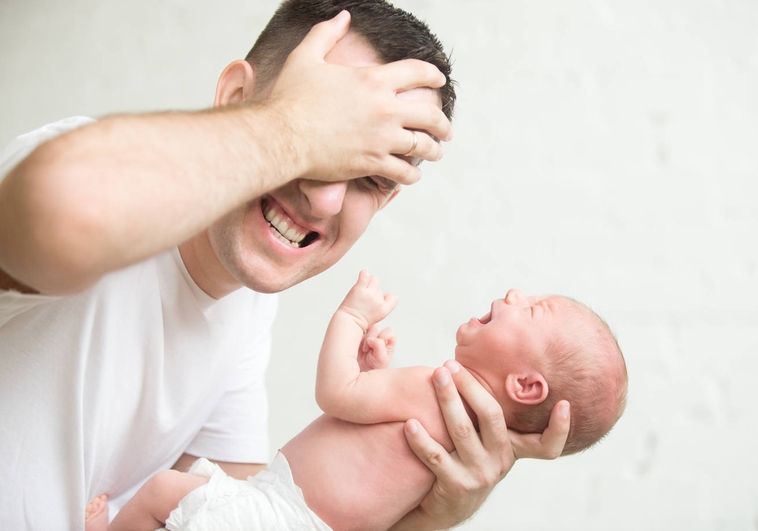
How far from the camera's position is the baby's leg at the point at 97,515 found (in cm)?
136

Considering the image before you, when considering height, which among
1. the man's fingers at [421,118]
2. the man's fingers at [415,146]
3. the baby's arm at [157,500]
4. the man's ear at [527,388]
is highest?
the man's fingers at [421,118]

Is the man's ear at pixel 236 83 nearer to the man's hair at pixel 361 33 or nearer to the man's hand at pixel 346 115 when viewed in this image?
the man's hair at pixel 361 33

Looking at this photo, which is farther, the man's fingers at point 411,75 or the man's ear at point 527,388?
the man's ear at point 527,388

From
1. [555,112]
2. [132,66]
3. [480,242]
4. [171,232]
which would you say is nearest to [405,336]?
[480,242]

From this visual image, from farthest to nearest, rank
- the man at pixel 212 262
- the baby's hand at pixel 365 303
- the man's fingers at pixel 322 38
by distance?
the baby's hand at pixel 365 303 < the man's fingers at pixel 322 38 < the man at pixel 212 262

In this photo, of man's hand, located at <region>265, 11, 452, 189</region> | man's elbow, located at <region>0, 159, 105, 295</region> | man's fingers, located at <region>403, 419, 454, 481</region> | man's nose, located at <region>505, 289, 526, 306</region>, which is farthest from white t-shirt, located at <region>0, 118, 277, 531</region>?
man's nose, located at <region>505, 289, 526, 306</region>

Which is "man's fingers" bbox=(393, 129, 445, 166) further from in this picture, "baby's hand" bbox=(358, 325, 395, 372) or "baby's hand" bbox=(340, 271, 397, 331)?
"baby's hand" bbox=(358, 325, 395, 372)

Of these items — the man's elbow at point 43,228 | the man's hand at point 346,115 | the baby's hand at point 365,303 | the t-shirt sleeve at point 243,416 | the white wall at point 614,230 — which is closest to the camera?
the man's elbow at point 43,228

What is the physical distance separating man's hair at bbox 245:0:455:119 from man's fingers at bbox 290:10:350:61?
0.05 metres

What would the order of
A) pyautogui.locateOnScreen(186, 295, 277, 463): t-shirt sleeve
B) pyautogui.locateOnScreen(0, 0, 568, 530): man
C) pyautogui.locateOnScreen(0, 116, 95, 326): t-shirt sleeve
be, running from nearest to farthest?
pyautogui.locateOnScreen(0, 0, 568, 530): man
pyautogui.locateOnScreen(0, 116, 95, 326): t-shirt sleeve
pyautogui.locateOnScreen(186, 295, 277, 463): t-shirt sleeve

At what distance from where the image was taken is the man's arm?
2.28 ft

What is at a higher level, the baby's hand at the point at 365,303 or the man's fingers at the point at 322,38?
the man's fingers at the point at 322,38

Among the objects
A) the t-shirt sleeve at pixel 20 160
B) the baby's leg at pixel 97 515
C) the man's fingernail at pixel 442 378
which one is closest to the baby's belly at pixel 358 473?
the man's fingernail at pixel 442 378

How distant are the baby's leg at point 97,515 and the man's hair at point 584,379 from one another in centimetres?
84
